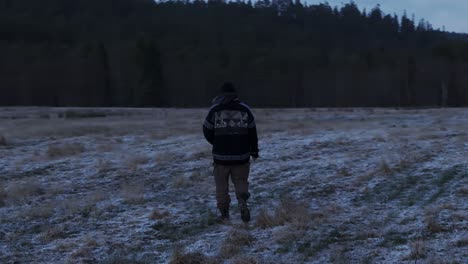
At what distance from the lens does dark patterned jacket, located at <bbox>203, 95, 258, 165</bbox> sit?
335 inches

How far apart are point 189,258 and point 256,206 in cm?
281

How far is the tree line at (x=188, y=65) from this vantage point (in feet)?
254

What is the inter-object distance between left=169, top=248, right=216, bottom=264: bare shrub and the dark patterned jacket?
6.06ft

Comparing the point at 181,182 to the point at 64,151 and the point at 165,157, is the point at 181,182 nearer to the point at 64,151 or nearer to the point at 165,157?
the point at 165,157

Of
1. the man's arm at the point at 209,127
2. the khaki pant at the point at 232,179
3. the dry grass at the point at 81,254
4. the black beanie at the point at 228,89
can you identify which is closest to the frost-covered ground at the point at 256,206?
the dry grass at the point at 81,254

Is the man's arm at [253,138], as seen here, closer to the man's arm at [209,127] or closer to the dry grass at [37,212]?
the man's arm at [209,127]

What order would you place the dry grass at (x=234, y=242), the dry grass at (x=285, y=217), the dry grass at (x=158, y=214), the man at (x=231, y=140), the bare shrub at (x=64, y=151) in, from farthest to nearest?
1. the bare shrub at (x=64, y=151)
2. the dry grass at (x=158, y=214)
3. the man at (x=231, y=140)
4. the dry grass at (x=285, y=217)
5. the dry grass at (x=234, y=242)

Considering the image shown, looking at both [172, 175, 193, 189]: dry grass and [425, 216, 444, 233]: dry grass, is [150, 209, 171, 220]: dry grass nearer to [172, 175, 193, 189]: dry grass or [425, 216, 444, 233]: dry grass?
[172, 175, 193, 189]: dry grass

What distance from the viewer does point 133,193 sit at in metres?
10.7

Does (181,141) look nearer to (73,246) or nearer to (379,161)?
(379,161)

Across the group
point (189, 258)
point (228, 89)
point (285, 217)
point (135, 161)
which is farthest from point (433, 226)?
point (135, 161)

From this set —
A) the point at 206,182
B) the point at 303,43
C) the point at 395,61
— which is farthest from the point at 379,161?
the point at 303,43

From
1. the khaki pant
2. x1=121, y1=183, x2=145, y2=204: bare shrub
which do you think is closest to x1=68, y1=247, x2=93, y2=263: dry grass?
the khaki pant

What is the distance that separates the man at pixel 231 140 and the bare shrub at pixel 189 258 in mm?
1551
